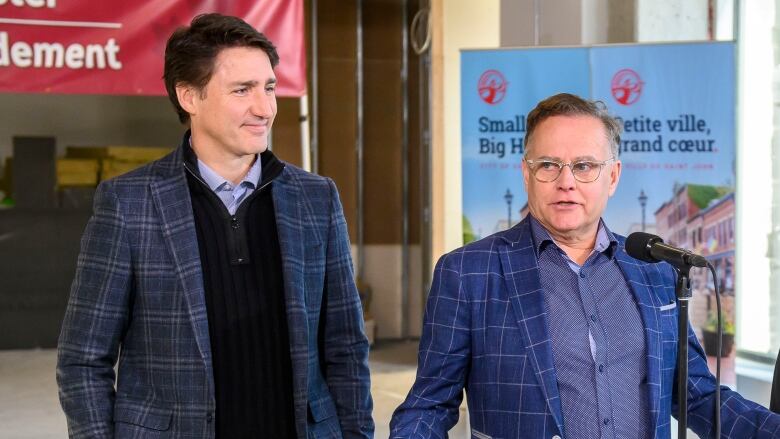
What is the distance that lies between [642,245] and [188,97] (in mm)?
947

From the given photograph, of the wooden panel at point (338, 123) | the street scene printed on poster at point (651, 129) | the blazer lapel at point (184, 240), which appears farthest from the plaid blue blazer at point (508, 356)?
the wooden panel at point (338, 123)

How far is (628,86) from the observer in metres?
4.74

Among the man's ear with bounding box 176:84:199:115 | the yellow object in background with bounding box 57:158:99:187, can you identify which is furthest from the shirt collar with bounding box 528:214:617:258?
the yellow object in background with bounding box 57:158:99:187

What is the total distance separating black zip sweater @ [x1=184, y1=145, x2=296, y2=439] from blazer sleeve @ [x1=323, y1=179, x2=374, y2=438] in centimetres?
14

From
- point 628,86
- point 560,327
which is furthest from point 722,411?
point 628,86

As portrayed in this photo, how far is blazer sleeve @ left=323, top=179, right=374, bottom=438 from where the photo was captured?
2.13 meters

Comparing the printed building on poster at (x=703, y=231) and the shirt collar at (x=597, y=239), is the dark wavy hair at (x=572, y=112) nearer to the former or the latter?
the shirt collar at (x=597, y=239)

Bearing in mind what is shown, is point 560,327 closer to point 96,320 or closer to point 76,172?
point 96,320

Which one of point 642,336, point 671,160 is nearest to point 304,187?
point 642,336

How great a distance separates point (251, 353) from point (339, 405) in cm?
25

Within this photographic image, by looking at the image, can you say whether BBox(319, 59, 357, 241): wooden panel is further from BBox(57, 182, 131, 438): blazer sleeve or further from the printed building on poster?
BBox(57, 182, 131, 438): blazer sleeve

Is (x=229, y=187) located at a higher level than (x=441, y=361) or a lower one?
higher

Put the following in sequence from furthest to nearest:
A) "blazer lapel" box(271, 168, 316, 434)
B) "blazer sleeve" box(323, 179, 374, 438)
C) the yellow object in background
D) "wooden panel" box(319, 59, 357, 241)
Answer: "wooden panel" box(319, 59, 357, 241)
the yellow object in background
"blazer sleeve" box(323, 179, 374, 438)
"blazer lapel" box(271, 168, 316, 434)

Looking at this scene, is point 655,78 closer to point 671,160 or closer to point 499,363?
point 671,160
